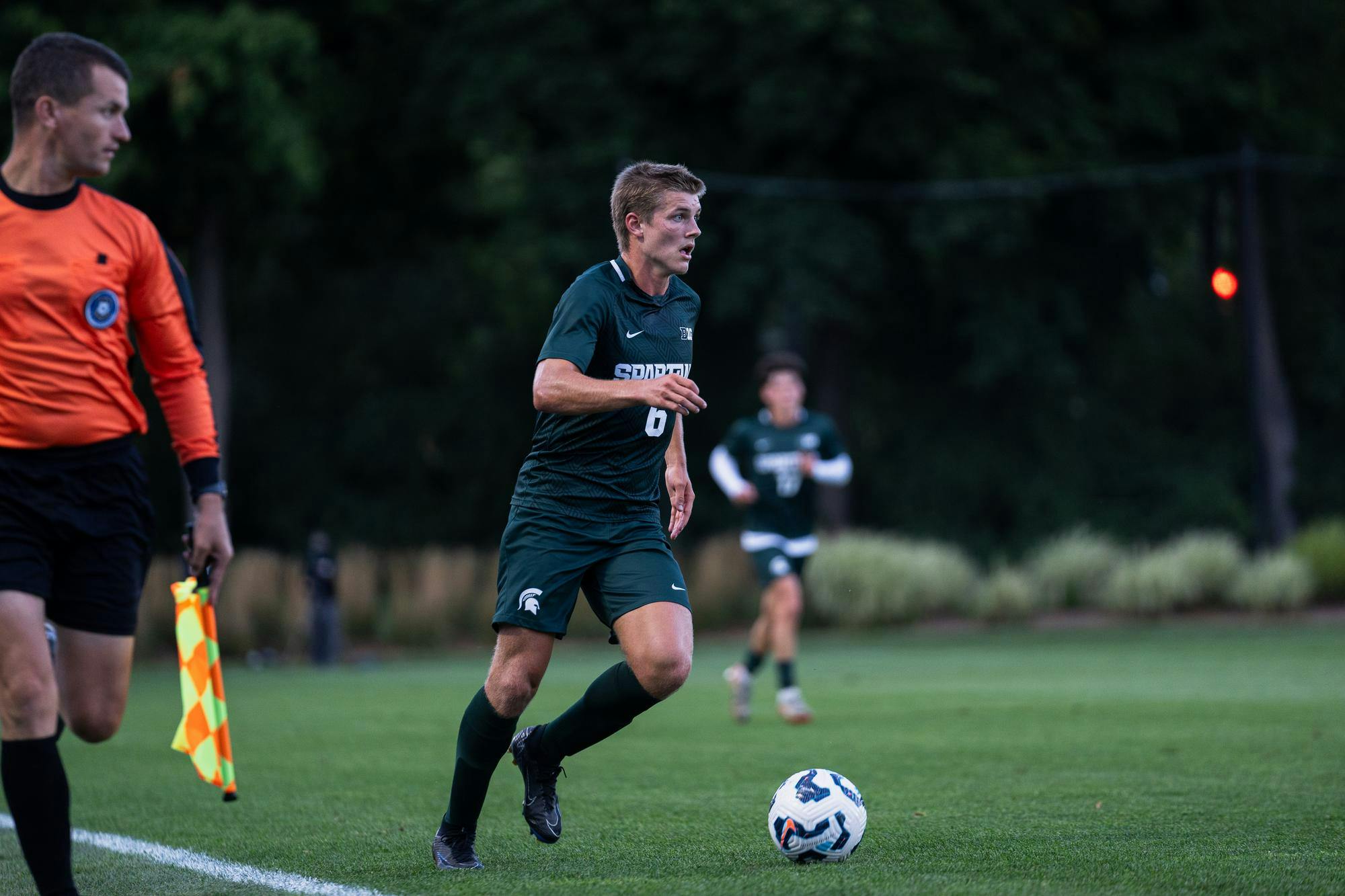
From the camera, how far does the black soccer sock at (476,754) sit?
5.75 m

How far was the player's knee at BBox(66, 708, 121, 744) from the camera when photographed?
16.8 ft

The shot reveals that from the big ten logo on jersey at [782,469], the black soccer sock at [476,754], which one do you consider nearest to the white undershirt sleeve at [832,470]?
the big ten logo on jersey at [782,469]

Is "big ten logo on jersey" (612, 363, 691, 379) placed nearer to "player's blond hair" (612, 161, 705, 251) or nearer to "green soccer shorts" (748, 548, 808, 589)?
"player's blond hair" (612, 161, 705, 251)

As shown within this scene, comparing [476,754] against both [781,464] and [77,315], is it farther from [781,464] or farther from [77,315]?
[781,464]

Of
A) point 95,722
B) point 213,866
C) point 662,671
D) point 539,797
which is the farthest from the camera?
point 213,866

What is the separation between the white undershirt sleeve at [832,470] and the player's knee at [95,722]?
8.12 meters

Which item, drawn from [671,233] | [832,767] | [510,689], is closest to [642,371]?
[671,233]

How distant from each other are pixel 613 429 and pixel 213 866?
210 cm

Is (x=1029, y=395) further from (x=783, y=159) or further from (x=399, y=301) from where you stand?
(x=399, y=301)

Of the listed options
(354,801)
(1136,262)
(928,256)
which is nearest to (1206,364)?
(1136,262)

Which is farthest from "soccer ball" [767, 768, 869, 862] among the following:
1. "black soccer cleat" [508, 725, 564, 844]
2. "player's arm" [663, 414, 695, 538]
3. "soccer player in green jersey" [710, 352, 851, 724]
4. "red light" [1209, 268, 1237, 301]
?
"red light" [1209, 268, 1237, 301]

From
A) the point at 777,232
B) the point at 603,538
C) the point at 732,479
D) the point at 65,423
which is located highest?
the point at 777,232

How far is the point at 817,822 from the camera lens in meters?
5.73

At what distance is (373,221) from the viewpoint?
3369 centimetres
